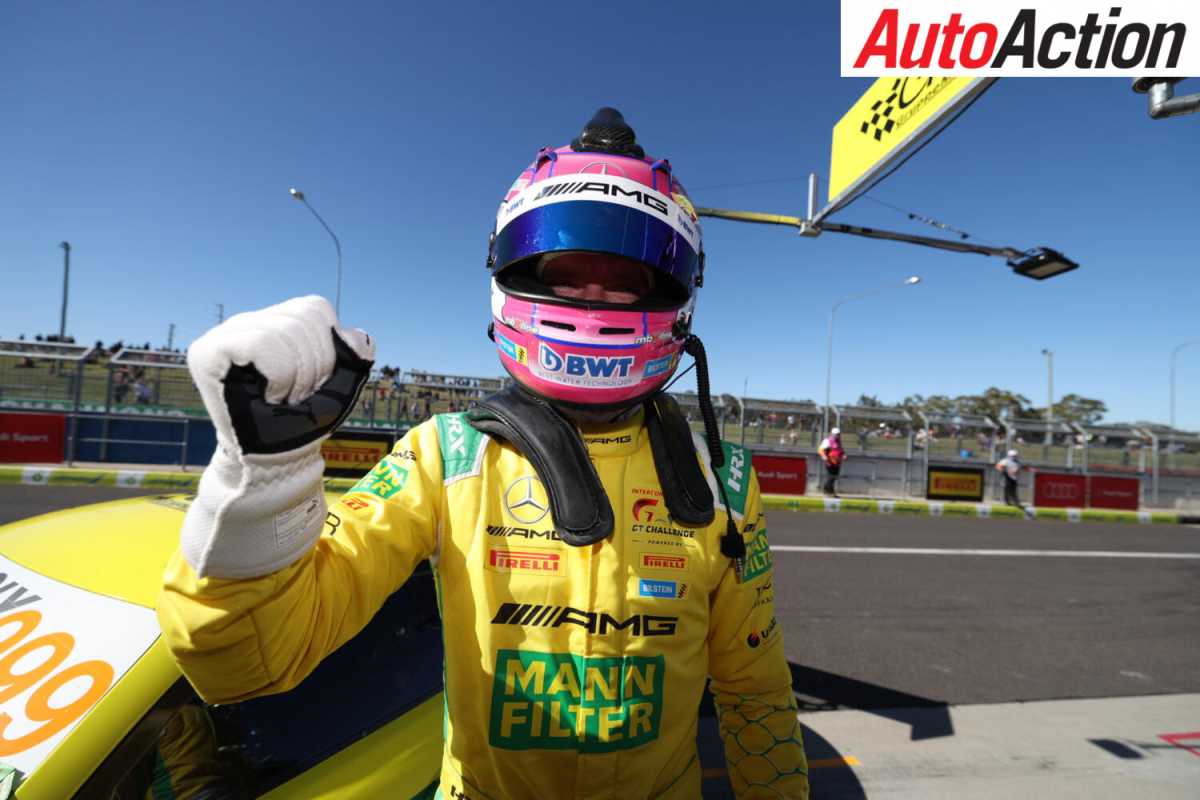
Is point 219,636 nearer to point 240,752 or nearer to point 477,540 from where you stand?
point 477,540

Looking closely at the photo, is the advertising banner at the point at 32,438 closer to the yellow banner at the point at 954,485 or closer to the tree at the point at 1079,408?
the yellow banner at the point at 954,485

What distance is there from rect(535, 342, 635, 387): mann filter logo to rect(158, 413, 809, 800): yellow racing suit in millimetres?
196

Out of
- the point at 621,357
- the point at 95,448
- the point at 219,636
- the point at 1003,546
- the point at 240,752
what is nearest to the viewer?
the point at 219,636

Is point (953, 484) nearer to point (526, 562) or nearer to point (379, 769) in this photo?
point (379, 769)

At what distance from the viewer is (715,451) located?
4.46 ft

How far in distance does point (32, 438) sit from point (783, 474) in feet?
51.4

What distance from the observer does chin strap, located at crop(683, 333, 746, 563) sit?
123 centimetres

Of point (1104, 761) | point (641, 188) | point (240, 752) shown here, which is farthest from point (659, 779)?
point (1104, 761)

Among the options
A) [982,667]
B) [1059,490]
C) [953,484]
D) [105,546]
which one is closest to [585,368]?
[105,546]

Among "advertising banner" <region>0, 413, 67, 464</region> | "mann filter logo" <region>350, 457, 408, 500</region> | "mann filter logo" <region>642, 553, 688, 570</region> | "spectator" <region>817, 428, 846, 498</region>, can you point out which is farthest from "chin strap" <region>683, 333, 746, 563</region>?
"advertising banner" <region>0, 413, 67, 464</region>

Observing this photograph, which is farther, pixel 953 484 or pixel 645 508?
pixel 953 484

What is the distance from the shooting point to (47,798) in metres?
1.09

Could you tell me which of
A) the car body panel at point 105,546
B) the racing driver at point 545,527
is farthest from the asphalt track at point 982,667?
the car body panel at point 105,546

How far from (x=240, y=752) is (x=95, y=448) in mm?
12776
